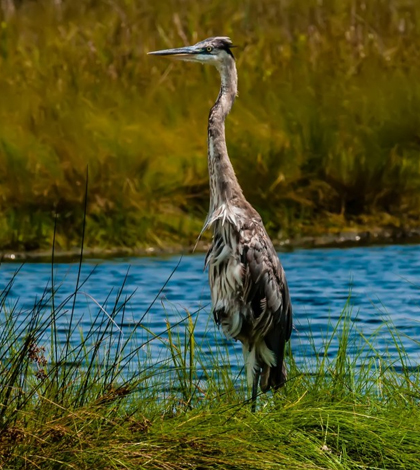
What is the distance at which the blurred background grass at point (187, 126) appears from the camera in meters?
11.0

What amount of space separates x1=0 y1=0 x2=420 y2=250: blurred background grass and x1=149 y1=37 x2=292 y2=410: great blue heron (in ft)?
15.4

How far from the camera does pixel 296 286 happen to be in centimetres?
1008

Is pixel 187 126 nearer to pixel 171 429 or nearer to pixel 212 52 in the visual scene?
pixel 212 52

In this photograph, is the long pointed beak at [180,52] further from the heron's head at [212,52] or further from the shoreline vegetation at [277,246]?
the shoreline vegetation at [277,246]

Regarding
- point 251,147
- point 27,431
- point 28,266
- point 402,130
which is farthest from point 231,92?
point 402,130

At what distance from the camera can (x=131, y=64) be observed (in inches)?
506

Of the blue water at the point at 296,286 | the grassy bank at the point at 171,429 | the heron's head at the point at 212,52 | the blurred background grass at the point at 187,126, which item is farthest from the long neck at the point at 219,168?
the blurred background grass at the point at 187,126

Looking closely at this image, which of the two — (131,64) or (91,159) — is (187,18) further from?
(91,159)

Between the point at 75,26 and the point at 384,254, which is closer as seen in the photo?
the point at 384,254

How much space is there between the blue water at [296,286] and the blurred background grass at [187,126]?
1.66 feet

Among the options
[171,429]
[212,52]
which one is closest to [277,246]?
[212,52]

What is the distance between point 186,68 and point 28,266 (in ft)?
10.9

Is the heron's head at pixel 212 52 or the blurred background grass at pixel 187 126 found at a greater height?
the heron's head at pixel 212 52

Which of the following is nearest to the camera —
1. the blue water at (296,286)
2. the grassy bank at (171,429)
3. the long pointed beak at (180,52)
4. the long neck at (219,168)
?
the grassy bank at (171,429)
